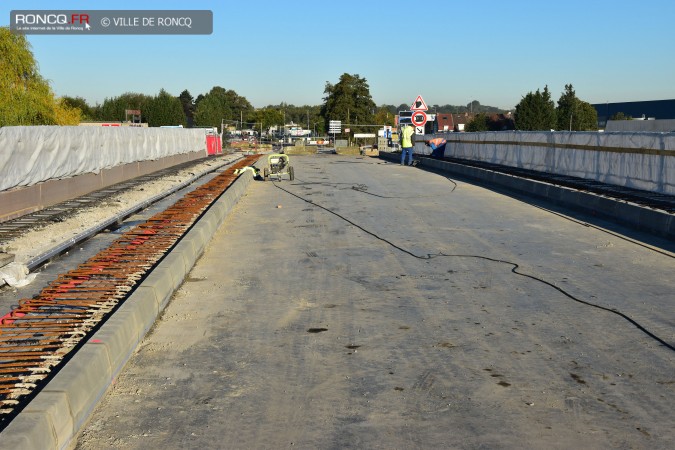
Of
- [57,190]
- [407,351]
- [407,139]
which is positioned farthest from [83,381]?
[407,139]

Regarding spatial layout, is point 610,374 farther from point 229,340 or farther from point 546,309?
point 229,340

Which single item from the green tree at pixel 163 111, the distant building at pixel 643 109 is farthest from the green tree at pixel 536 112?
the green tree at pixel 163 111

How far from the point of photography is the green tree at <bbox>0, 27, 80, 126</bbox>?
5878cm

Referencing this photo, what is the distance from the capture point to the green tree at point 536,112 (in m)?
106

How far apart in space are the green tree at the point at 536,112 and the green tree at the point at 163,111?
71.8 metres

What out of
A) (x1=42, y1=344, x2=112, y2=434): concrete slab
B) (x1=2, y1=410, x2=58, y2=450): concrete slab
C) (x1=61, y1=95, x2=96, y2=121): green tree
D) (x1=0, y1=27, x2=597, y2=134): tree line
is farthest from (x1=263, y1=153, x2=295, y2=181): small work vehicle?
(x1=61, y1=95, x2=96, y2=121): green tree

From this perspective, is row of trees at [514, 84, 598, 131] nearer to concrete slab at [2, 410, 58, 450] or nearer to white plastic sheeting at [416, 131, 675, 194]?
white plastic sheeting at [416, 131, 675, 194]

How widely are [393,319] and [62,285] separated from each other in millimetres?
3754

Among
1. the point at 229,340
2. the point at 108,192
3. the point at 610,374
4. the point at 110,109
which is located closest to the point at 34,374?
the point at 229,340

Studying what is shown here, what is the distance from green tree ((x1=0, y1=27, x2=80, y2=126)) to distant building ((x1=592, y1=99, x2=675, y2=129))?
3939 inches

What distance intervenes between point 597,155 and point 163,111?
446ft

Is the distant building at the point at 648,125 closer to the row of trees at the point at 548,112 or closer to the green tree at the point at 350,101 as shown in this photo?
the row of trees at the point at 548,112

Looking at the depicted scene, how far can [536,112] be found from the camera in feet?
351

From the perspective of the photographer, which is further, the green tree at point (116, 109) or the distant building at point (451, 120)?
the distant building at point (451, 120)
